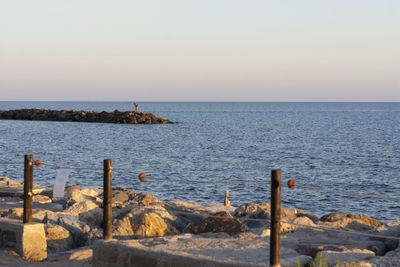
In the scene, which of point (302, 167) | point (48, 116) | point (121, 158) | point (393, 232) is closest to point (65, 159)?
point (121, 158)

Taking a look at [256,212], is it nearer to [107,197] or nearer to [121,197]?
[121,197]

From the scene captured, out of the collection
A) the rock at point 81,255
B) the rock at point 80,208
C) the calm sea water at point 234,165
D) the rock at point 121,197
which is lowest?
the calm sea water at point 234,165

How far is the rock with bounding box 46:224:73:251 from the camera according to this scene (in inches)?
435

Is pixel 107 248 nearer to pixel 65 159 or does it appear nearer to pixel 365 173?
pixel 365 173

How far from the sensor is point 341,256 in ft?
28.3

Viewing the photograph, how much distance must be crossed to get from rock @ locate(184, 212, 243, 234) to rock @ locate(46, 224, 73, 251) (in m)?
1.93

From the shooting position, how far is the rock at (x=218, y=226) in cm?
1120

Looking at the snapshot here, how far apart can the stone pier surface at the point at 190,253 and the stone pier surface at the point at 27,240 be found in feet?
4.50

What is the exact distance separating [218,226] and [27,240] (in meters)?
2.95

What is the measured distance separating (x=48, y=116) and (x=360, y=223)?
110164 millimetres

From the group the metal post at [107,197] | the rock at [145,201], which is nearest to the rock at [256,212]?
the rock at [145,201]

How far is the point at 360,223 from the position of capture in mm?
13453

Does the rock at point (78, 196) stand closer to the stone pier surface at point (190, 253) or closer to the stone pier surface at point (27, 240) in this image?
the stone pier surface at point (27, 240)

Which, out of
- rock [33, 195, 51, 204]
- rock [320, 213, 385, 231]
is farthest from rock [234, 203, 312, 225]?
rock [33, 195, 51, 204]
